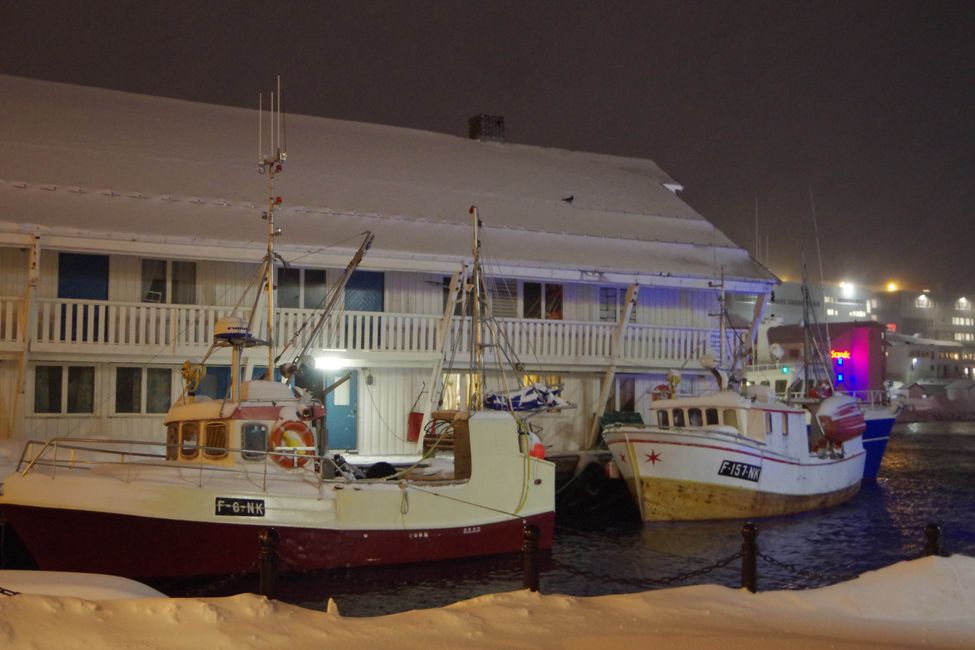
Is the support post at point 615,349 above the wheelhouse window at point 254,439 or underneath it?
above

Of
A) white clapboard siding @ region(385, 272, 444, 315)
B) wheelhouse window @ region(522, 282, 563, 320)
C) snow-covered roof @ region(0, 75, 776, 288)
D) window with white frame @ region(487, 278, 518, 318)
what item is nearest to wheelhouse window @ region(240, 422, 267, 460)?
snow-covered roof @ region(0, 75, 776, 288)

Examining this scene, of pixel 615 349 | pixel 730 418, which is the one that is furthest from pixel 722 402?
pixel 615 349

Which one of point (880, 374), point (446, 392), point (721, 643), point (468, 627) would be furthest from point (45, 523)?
point (880, 374)

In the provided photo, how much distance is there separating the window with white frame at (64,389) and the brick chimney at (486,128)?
1924 centimetres

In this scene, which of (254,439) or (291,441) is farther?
(291,441)

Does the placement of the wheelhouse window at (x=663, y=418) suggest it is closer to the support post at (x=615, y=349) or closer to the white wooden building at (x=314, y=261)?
the support post at (x=615, y=349)

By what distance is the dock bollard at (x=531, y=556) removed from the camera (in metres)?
10.7

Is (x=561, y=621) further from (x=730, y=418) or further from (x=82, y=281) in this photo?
(x=82, y=281)

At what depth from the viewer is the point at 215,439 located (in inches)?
674

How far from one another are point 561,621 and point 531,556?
1491 millimetres

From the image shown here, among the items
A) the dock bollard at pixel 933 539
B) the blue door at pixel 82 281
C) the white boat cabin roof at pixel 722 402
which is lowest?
the dock bollard at pixel 933 539

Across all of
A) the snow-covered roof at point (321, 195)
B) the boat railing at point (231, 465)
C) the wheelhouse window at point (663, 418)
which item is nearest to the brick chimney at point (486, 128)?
the snow-covered roof at point (321, 195)

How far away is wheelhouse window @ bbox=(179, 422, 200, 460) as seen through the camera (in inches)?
677

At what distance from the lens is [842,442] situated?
28234mm
